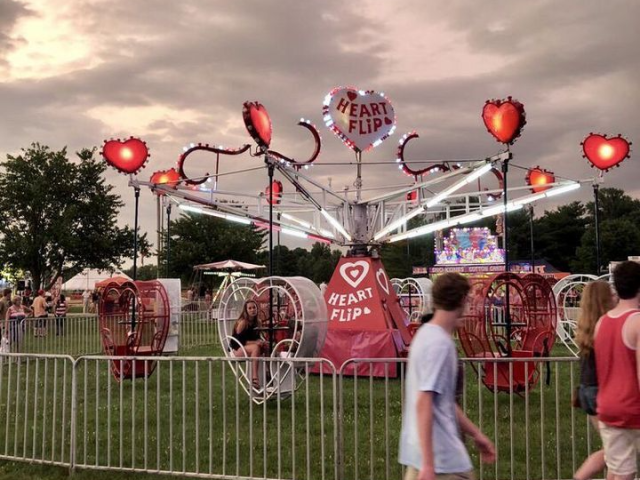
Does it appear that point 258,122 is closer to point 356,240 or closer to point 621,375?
point 356,240

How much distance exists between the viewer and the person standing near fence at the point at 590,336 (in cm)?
402

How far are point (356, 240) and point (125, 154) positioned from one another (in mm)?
4703

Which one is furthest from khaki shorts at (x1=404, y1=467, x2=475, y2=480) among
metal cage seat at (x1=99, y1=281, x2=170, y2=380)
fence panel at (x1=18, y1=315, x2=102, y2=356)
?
fence panel at (x1=18, y1=315, x2=102, y2=356)

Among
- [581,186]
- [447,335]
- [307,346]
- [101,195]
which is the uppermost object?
[101,195]

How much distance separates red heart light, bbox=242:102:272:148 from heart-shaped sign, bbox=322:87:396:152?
2.84m

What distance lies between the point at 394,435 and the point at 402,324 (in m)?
5.03

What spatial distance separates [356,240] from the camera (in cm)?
1339

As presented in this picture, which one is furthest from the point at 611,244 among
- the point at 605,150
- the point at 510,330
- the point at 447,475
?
the point at 447,475

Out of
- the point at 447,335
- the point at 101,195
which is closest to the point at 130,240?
the point at 101,195

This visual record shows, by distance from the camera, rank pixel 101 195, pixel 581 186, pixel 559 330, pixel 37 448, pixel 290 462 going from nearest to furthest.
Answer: pixel 290 462, pixel 37 448, pixel 581 186, pixel 559 330, pixel 101 195

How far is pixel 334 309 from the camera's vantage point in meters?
11.9

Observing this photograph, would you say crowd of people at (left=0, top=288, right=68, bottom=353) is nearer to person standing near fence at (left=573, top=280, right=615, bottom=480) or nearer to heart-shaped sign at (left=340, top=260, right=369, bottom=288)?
heart-shaped sign at (left=340, top=260, right=369, bottom=288)

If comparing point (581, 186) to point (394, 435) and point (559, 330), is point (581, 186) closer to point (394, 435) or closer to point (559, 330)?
point (559, 330)

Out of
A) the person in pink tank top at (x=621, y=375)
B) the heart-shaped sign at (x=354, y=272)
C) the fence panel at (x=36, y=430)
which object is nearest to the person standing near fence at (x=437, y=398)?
the person in pink tank top at (x=621, y=375)
